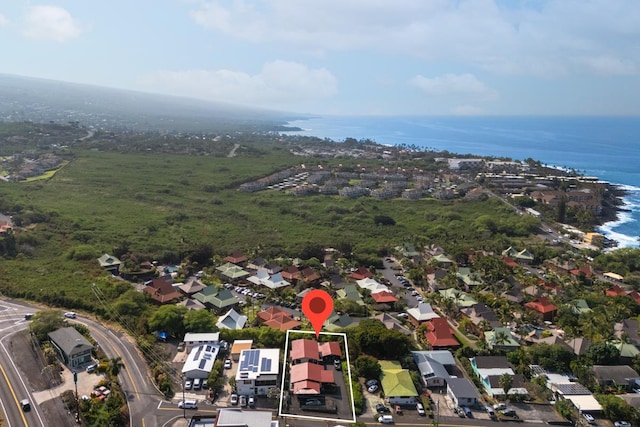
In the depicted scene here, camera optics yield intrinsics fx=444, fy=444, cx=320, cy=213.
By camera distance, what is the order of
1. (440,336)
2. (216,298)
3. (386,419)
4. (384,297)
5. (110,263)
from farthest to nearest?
1. (110,263)
2. (384,297)
3. (216,298)
4. (440,336)
5. (386,419)

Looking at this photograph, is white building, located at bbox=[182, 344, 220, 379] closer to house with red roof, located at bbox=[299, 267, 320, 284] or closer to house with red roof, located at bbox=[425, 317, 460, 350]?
house with red roof, located at bbox=[299, 267, 320, 284]

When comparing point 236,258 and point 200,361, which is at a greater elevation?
point 200,361

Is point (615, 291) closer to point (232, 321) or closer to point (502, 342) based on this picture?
point (502, 342)

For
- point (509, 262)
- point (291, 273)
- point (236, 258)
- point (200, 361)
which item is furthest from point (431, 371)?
point (509, 262)

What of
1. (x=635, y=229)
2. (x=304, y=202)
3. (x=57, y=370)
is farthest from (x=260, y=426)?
(x=635, y=229)

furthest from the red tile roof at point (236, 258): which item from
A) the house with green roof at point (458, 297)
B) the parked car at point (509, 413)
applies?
the parked car at point (509, 413)

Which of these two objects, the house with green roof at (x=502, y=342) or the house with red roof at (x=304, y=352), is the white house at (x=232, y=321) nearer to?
the house with red roof at (x=304, y=352)

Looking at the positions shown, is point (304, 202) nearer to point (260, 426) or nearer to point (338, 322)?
point (338, 322)
